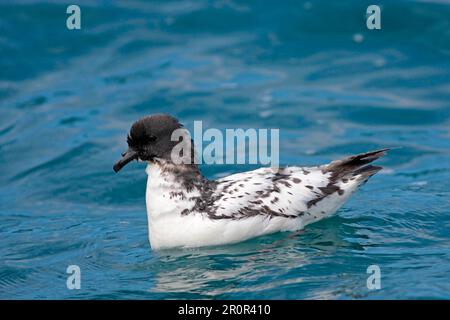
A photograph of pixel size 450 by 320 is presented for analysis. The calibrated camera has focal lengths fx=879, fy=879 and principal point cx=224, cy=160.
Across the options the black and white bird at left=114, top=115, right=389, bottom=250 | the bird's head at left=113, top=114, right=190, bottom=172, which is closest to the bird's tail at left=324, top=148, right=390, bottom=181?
the black and white bird at left=114, top=115, right=389, bottom=250

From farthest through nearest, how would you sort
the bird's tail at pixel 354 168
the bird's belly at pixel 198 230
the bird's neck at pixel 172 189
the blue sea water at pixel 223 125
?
1. the bird's tail at pixel 354 168
2. the bird's neck at pixel 172 189
3. the bird's belly at pixel 198 230
4. the blue sea water at pixel 223 125

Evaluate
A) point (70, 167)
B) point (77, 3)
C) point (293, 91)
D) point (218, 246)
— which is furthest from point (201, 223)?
point (77, 3)

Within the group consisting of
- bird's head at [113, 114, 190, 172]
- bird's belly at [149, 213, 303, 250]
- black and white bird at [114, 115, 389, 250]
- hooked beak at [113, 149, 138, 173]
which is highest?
bird's head at [113, 114, 190, 172]

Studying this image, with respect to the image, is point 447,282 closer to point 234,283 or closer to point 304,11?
point 234,283

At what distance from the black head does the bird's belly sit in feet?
2.54

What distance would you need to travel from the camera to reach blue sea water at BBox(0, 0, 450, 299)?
33.2 ft

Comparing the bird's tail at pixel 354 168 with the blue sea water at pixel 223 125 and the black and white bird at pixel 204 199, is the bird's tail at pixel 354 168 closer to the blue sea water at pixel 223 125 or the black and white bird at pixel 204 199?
the black and white bird at pixel 204 199

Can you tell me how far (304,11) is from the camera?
59.4 feet

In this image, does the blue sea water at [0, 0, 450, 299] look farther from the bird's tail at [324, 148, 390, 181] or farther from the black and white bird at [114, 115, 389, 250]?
the bird's tail at [324, 148, 390, 181]

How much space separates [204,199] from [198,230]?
0.43 m

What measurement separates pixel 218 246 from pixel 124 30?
8.98m

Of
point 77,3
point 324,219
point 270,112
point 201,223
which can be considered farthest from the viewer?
point 77,3

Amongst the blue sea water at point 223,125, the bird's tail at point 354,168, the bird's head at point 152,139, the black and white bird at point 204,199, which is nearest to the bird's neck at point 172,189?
the black and white bird at point 204,199

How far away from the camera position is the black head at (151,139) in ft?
34.1
